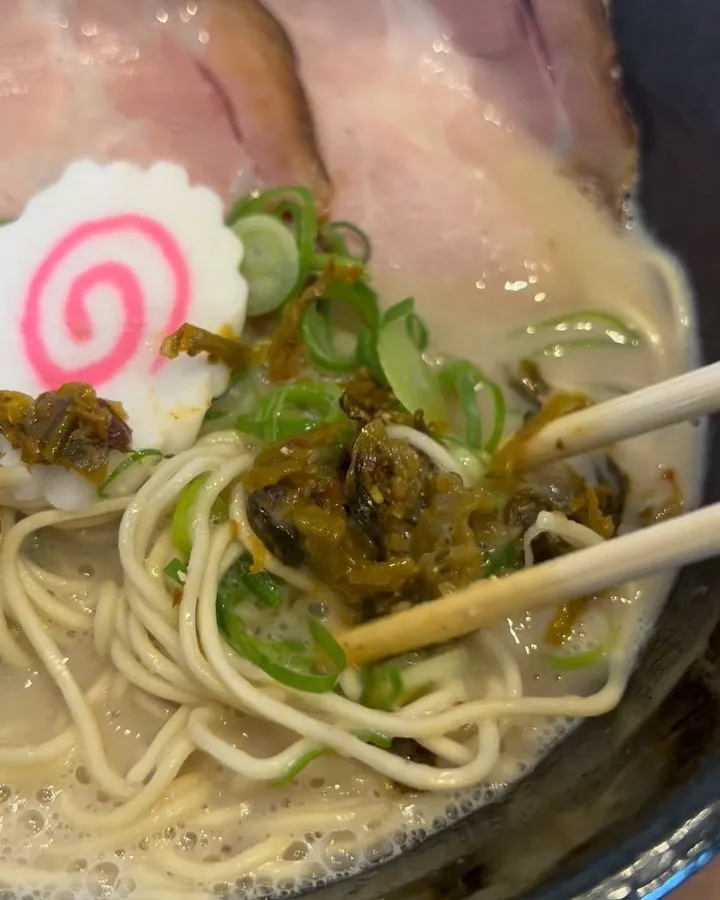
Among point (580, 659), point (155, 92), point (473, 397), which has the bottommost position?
point (580, 659)

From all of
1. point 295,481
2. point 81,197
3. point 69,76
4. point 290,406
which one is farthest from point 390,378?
point 69,76

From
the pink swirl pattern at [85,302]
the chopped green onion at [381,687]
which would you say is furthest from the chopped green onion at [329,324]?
the chopped green onion at [381,687]

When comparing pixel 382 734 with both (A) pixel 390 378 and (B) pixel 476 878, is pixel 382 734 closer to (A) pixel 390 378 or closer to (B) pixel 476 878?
(B) pixel 476 878

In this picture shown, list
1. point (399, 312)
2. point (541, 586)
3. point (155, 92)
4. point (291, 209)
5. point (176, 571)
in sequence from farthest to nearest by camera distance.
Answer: point (155, 92)
point (291, 209)
point (399, 312)
point (176, 571)
point (541, 586)

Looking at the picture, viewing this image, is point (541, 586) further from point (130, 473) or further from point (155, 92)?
point (155, 92)

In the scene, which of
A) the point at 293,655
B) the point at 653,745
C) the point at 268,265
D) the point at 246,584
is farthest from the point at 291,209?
the point at 653,745

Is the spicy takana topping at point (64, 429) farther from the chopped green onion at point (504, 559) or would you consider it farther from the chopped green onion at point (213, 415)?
the chopped green onion at point (504, 559)

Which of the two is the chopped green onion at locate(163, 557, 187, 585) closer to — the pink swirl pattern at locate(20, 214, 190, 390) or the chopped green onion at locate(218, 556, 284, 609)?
the chopped green onion at locate(218, 556, 284, 609)
